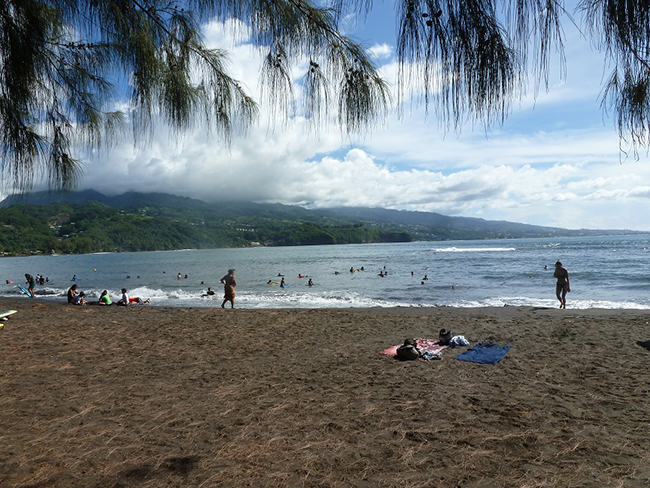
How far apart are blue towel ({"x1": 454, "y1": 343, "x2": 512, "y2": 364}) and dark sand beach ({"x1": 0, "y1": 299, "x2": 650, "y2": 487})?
161mm

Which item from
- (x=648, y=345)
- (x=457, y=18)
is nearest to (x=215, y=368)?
(x=457, y=18)

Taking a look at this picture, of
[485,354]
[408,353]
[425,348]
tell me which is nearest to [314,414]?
[408,353]

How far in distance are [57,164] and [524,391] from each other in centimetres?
569

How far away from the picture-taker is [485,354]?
22.4 ft

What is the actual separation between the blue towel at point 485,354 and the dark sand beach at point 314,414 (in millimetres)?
161

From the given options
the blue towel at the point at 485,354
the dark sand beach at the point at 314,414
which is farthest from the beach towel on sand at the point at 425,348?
the blue towel at the point at 485,354

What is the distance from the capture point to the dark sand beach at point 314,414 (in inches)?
118

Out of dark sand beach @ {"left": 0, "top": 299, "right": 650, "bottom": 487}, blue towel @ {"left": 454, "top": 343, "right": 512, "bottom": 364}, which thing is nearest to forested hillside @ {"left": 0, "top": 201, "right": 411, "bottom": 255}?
dark sand beach @ {"left": 0, "top": 299, "right": 650, "bottom": 487}

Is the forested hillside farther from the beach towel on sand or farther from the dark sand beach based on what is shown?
the dark sand beach

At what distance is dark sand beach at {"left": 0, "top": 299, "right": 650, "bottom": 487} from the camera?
300 centimetres

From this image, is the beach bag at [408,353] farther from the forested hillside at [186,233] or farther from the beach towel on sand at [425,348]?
the forested hillside at [186,233]

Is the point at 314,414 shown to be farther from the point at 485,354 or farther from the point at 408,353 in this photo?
the point at 485,354

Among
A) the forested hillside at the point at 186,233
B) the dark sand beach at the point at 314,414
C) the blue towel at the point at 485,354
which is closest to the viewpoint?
the dark sand beach at the point at 314,414

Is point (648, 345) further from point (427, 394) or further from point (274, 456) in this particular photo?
point (274, 456)
